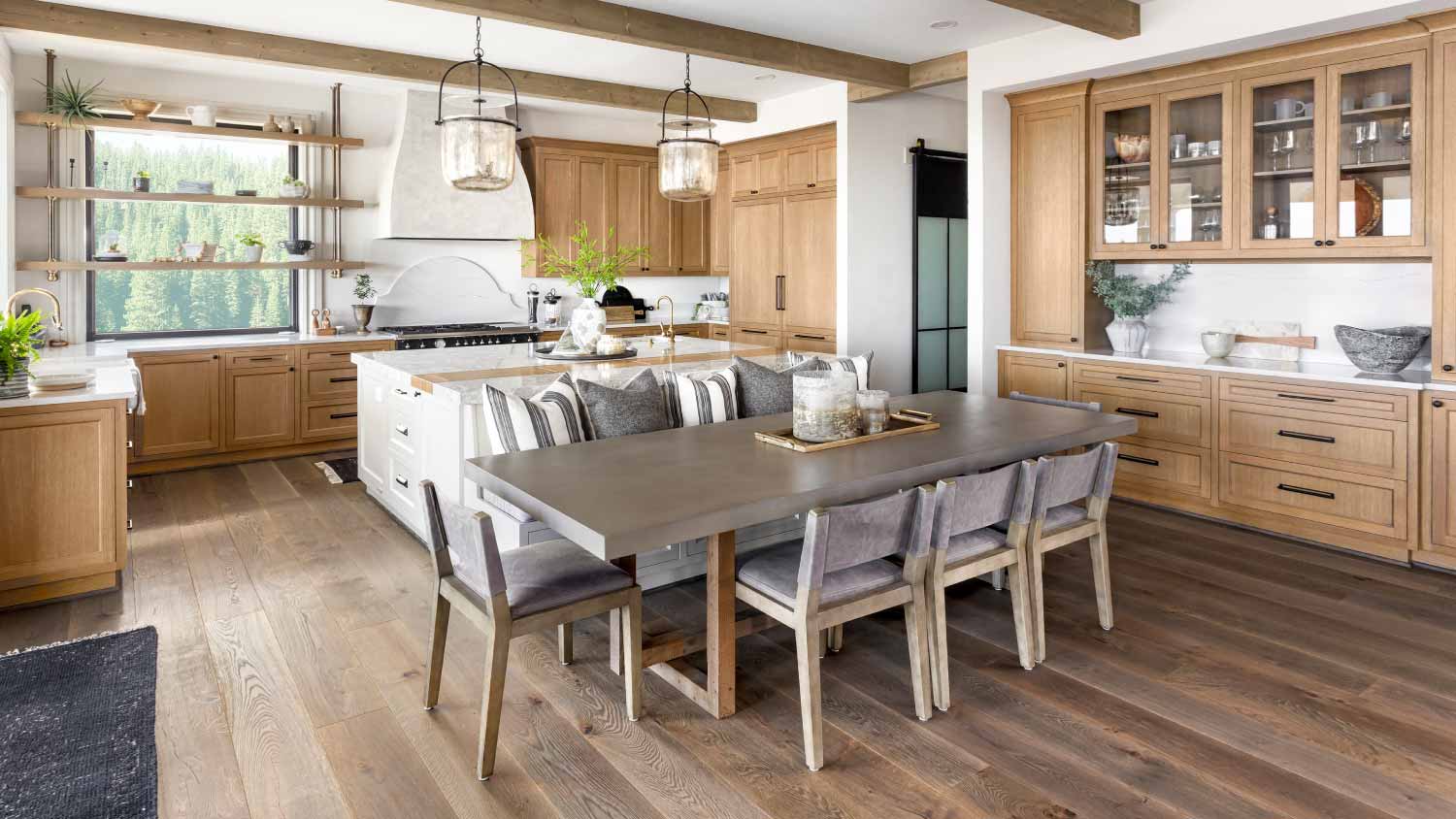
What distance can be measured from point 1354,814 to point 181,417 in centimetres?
633

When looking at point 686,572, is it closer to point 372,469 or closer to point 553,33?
point 372,469

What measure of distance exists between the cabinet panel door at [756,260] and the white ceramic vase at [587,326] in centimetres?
255

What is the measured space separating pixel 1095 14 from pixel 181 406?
5.85 meters

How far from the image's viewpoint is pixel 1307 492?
4258 millimetres

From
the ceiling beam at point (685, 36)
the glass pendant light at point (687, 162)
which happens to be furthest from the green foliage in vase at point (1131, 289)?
the glass pendant light at point (687, 162)

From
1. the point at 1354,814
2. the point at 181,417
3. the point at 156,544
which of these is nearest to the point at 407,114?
the point at 181,417

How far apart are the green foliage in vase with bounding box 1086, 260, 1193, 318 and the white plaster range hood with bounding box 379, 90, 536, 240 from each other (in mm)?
4159

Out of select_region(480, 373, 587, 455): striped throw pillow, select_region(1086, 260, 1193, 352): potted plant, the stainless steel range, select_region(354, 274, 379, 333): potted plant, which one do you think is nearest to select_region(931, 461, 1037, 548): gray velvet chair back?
select_region(480, 373, 587, 455): striped throw pillow

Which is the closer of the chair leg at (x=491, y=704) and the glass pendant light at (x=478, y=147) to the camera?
the chair leg at (x=491, y=704)

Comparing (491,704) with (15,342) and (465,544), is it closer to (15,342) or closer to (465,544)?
(465,544)

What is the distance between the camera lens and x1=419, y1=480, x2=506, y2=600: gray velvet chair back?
2.22m

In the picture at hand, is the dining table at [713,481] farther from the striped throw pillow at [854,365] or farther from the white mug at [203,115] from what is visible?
the white mug at [203,115]

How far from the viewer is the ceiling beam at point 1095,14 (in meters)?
4.08

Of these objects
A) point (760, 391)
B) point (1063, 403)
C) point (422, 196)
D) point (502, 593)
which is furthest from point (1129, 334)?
point (422, 196)
